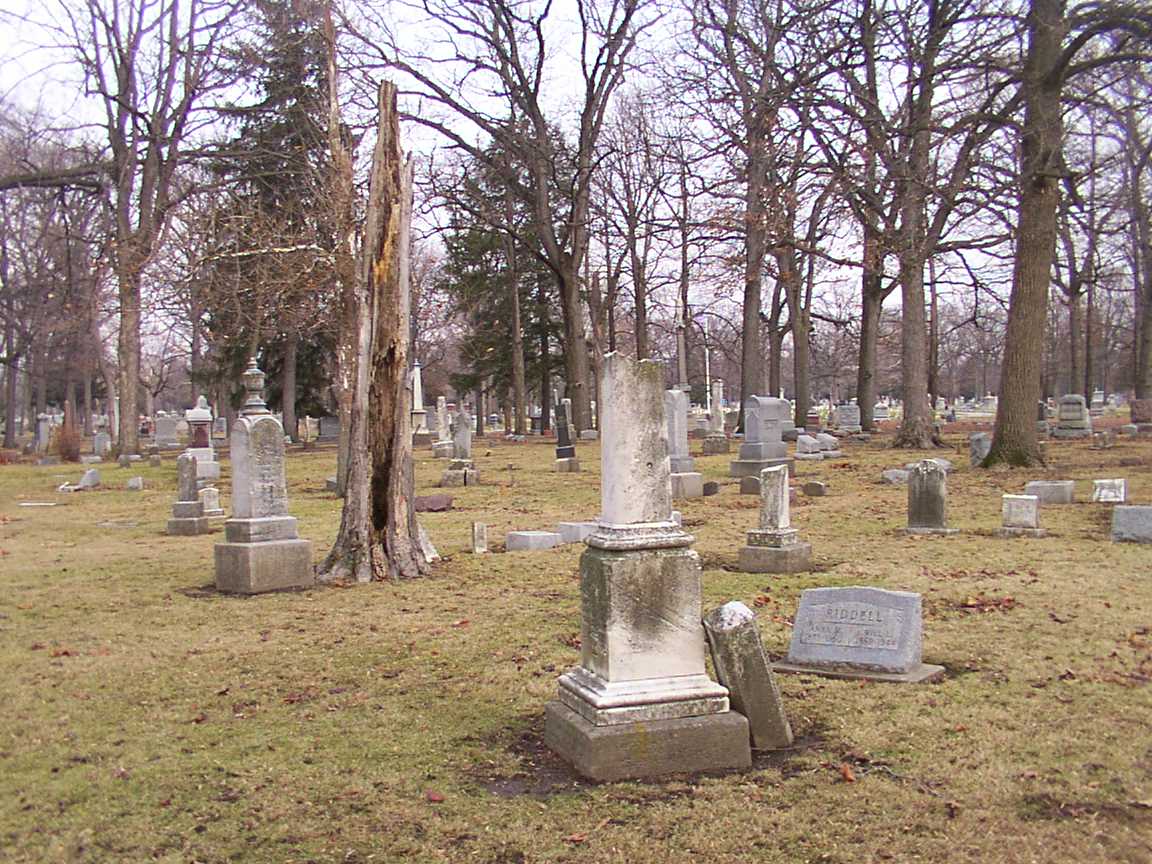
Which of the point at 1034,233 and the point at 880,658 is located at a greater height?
the point at 1034,233

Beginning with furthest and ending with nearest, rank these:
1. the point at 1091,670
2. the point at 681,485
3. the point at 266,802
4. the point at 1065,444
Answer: the point at 1065,444, the point at 681,485, the point at 1091,670, the point at 266,802

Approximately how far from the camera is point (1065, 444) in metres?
26.8

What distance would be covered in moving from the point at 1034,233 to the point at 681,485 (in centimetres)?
797

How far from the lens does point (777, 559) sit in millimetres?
10070

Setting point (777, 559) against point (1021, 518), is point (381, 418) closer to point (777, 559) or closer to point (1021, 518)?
point (777, 559)

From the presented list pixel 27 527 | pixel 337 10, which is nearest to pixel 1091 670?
pixel 27 527

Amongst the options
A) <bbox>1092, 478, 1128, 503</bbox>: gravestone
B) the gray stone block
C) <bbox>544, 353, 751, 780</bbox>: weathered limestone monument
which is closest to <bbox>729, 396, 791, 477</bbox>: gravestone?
<bbox>1092, 478, 1128, 503</bbox>: gravestone

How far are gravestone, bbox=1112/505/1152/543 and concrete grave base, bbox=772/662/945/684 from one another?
231 inches

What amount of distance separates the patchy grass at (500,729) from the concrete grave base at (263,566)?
266mm

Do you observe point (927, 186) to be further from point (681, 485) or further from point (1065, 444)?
point (1065, 444)

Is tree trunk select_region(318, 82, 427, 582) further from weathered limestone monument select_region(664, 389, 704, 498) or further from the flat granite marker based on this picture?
weathered limestone monument select_region(664, 389, 704, 498)

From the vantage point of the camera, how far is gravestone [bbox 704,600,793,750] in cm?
511

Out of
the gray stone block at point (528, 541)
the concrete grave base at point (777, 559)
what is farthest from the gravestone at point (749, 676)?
the gray stone block at point (528, 541)

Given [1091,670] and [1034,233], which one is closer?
[1091,670]
